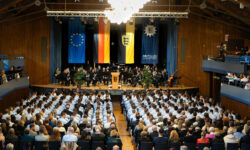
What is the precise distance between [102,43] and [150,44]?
13.1ft

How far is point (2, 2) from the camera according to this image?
67.6ft

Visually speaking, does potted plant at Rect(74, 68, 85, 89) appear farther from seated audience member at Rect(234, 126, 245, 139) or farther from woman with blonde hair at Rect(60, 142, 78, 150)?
woman with blonde hair at Rect(60, 142, 78, 150)

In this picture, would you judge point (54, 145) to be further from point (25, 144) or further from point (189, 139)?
point (189, 139)

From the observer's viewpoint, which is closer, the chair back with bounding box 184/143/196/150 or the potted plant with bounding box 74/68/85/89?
the chair back with bounding box 184/143/196/150

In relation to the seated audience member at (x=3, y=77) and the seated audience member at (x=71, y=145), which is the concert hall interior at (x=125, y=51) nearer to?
the seated audience member at (x=3, y=77)

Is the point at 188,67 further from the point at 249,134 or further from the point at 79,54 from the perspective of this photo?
the point at 249,134

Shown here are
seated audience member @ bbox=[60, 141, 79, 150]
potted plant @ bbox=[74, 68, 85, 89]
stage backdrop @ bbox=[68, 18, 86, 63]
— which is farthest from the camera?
stage backdrop @ bbox=[68, 18, 86, 63]

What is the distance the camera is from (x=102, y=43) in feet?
93.9

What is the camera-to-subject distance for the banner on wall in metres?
28.6

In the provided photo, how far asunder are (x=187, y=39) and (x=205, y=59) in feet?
7.34

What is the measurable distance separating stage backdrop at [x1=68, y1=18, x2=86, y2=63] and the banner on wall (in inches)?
122

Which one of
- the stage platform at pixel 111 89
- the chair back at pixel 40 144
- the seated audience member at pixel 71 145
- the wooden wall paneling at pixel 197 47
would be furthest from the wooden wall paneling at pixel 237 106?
the chair back at pixel 40 144

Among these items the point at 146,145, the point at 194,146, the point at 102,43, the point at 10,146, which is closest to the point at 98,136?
the point at 146,145

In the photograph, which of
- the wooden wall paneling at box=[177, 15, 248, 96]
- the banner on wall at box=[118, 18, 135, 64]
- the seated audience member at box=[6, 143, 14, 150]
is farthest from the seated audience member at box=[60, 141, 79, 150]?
the wooden wall paneling at box=[177, 15, 248, 96]
